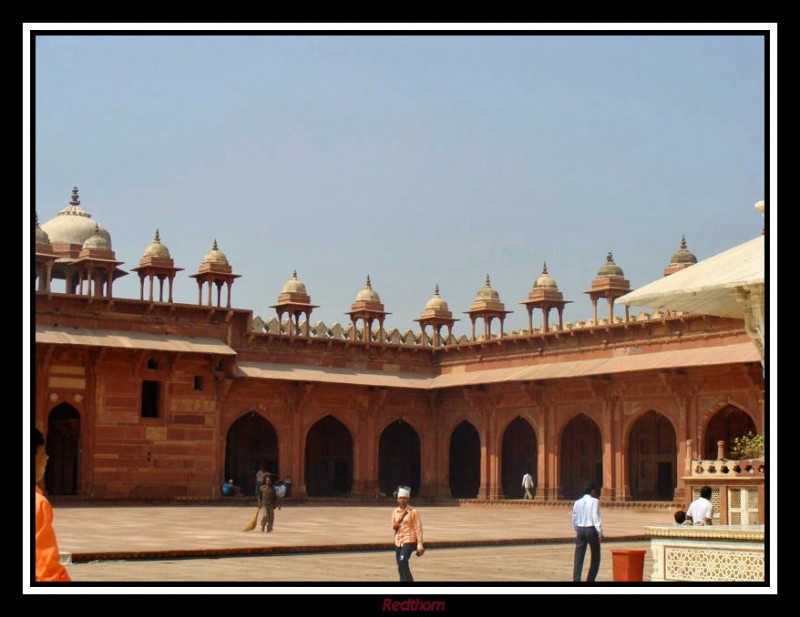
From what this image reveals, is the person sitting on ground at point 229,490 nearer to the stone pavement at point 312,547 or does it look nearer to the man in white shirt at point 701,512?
the stone pavement at point 312,547

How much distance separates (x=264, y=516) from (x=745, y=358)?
436 inches

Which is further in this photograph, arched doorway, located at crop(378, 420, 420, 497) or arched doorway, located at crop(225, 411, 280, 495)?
arched doorway, located at crop(378, 420, 420, 497)

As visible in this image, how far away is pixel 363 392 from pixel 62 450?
7.19 m

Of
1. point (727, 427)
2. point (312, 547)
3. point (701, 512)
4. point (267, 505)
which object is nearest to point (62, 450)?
point (267, 505)

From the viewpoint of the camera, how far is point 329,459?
35.2 meters

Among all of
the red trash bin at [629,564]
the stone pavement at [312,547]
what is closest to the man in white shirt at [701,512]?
the stone pavement at [312,547]

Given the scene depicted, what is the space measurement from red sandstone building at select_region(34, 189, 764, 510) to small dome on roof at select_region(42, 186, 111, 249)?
0.19 feet

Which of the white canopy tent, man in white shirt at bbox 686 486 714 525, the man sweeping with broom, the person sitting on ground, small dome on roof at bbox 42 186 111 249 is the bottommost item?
the person sitting on ground

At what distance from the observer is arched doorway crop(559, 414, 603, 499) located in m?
32.9

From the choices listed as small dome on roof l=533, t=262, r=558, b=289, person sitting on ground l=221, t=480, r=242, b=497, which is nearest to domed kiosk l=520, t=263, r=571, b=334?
small dome on roof l=533, t=262, r=558, b=289

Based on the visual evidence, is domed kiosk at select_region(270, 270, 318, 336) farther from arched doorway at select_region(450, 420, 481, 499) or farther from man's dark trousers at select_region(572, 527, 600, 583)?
man's dark trousers at select_region(572, 527, 600, 583)

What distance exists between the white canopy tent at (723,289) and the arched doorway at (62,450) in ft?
71.6

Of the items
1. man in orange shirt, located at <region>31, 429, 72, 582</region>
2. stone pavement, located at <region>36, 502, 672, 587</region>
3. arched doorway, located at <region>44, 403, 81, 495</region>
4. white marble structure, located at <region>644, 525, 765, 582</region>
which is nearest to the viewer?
man in orange shirt, located at <region>31, 429, 72, 582</region>
